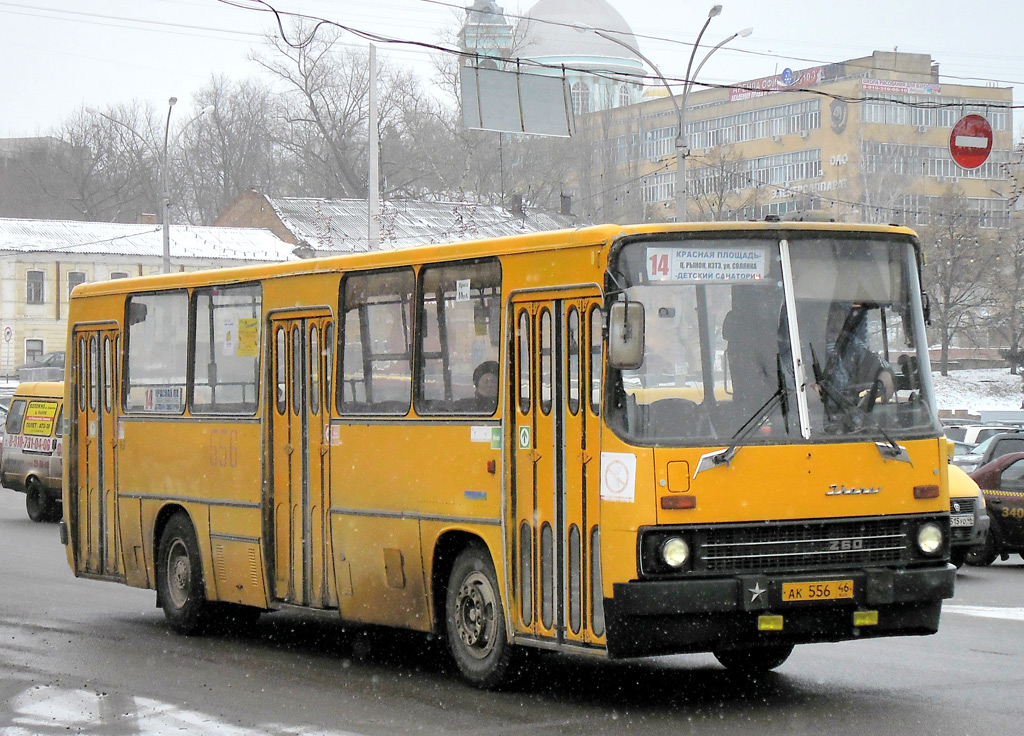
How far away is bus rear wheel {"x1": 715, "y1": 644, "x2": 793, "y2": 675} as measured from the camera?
1012 cm

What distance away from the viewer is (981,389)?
64.9m

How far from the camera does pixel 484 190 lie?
230 feet

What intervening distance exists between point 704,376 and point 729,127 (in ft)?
347

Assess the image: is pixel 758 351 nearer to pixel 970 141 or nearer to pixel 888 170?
pixel 970 141

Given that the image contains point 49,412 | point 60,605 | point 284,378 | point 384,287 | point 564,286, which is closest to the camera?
point 564,286

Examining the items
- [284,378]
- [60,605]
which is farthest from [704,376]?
[60,605]

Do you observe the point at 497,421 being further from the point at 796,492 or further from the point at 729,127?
the point at 729,127

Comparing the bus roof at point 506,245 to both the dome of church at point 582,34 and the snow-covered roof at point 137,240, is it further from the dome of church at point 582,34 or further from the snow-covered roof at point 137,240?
the dome of church at point 582,34

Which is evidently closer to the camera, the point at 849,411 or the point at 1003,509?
the point at 849,411

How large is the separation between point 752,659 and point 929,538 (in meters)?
1.74

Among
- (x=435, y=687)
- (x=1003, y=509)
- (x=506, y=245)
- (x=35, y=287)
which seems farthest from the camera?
(x=35, y=287)

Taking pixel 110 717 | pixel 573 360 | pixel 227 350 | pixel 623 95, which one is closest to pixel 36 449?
pixel 227 350

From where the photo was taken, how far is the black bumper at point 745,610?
8.42m

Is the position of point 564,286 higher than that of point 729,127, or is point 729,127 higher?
point 729,127
